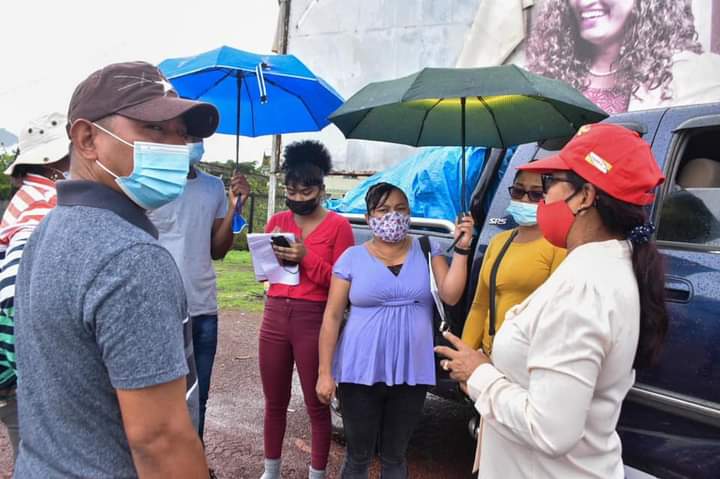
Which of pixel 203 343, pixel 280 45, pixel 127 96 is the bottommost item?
pixel 203 343

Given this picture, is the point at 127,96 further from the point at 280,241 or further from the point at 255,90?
the point at 255,90

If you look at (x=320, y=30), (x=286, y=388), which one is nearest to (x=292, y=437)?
(x=286, y=388)

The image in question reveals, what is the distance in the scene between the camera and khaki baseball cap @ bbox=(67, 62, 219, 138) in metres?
1.31

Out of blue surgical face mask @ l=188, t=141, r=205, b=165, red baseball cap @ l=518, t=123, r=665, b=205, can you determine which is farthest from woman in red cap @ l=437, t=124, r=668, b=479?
blue surgical face mask @ l=188, t=141, r=205, b=165

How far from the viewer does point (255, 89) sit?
369 centimetres

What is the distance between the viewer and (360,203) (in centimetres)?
462

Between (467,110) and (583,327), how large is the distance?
2.02m

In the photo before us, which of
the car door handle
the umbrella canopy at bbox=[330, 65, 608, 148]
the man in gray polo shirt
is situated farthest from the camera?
the umbrella canopy at bbox=[330, 65, 608, 148]

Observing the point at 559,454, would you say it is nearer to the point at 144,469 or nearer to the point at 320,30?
the point at 144,469

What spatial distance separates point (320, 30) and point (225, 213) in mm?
7319

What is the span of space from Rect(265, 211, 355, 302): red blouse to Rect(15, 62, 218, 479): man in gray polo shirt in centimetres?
179

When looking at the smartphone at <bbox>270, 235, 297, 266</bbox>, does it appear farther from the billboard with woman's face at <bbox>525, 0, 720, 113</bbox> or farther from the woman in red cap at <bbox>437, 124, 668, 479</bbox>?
the billboard with woman's face at <bbox>525, 0, 720, 113</bbox>

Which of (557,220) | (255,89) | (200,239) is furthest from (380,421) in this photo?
(255,89)

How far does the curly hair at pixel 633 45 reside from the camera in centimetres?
674
